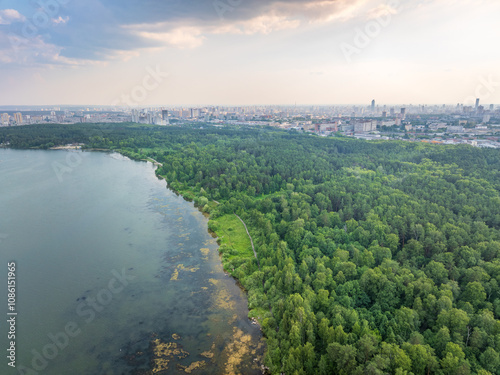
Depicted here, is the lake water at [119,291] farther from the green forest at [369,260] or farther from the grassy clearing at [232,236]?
the green forest at [369,260]

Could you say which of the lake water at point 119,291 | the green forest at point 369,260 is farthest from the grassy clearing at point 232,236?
the lake water at point 119,291

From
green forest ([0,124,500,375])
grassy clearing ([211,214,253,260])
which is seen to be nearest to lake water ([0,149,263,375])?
grassy clearing ([211,214,253,260])

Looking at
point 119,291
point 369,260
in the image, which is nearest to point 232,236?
point 119,291

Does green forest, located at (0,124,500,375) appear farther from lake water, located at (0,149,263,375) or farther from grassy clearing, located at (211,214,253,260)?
lake water, located at (0,149,263,375)

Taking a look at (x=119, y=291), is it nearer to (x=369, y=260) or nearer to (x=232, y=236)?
(x=232, y=236)

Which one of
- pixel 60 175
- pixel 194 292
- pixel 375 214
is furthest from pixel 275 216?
pixel 60 175
